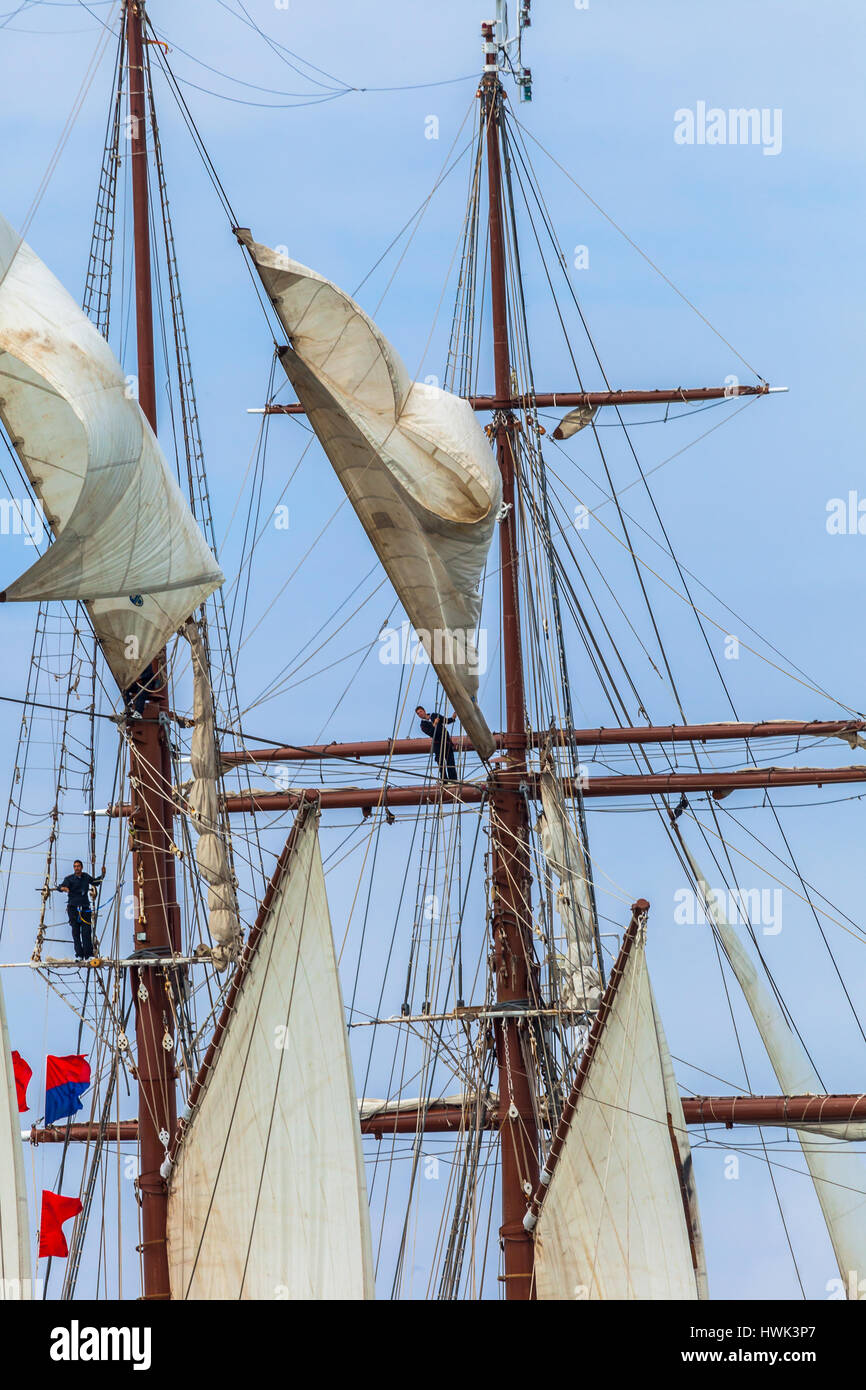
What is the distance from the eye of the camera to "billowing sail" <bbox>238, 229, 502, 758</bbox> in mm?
36688

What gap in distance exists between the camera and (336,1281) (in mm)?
35250

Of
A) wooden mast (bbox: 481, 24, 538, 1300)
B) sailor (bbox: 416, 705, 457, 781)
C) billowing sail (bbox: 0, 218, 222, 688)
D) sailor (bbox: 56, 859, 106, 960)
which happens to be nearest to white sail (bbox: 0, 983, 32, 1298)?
billowing sail (bbox: 0, 218, 222, 688)

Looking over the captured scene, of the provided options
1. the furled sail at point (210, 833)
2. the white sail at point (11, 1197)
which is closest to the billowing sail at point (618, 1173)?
the furled sail at point (210, 833)

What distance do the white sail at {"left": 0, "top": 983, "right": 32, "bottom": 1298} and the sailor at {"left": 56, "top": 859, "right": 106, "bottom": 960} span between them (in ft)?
31.2

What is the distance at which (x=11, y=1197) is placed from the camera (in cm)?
2988

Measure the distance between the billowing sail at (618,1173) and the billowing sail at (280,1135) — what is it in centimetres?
414

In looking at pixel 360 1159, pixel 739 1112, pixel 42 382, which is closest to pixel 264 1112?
pixel 360 1159

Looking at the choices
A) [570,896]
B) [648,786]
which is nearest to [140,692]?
[570,896]

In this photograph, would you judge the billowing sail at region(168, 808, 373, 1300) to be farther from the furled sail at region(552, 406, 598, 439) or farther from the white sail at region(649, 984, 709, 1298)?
the furled sail at region(552, 406, 598, 439)

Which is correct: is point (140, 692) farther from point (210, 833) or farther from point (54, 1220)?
point (54, 1220)

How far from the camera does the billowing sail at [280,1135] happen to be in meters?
35.5

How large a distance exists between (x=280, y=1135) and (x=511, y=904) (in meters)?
6.98
